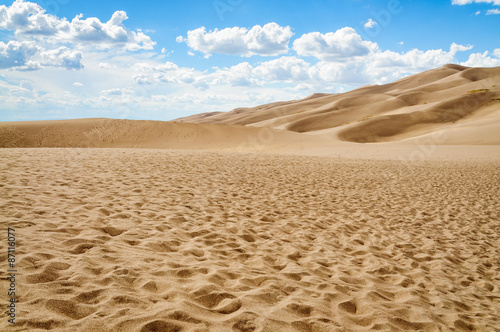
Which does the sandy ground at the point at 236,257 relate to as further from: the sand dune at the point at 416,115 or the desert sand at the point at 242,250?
the sand dune at the point at 416,115

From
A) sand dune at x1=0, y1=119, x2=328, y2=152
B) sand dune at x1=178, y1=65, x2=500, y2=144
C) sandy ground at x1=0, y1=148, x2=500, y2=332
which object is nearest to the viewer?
sandy ground at x1=0, y1=148, x2=500, y2=332

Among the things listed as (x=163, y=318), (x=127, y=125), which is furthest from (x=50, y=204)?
A: (x=127, y=125)

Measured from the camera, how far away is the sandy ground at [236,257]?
10.2ft

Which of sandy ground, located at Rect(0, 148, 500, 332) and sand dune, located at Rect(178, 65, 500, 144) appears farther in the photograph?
sand dune, located at Rect(178, 65, 500, 144)

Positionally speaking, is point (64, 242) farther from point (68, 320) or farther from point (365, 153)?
point (365, 153)

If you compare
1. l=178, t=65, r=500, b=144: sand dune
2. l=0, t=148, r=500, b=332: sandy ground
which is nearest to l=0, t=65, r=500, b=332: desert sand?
l=0, t=148, r=500, b=332: sandy ground

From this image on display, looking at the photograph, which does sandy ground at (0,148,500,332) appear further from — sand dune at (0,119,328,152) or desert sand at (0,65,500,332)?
sand dune at (0,119,328,152)

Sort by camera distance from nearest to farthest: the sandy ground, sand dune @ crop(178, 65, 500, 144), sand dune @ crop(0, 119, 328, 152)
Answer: the sandy ground
sand dune @ crop(0, 119, 328, 152)
sand dune @ crop(178, 65, 500, 144)

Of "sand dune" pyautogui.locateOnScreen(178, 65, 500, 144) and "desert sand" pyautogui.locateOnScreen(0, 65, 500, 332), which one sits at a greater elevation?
→ "sand dune" pyautogui.locateOnScreen(178, 65, 500, 144)

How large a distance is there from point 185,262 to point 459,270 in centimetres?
467

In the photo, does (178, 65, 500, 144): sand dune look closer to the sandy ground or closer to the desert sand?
the desert sand

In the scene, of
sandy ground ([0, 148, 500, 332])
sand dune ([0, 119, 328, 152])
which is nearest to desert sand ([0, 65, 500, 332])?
sandy ground ([0, 148, 500, 332])

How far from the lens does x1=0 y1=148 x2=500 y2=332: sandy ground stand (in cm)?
310

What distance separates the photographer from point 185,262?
13.9 ft
